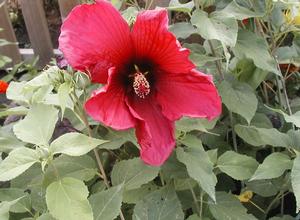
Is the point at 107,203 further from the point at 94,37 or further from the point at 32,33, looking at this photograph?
the point at 32,33

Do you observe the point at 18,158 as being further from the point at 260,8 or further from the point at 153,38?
the point at 260,8

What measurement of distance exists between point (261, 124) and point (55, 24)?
2187 mm

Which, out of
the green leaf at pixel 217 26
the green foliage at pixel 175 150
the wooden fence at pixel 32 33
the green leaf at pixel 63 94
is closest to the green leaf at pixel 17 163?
the green foliage at pixel 175 150

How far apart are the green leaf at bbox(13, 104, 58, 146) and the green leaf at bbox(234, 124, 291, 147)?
1.21 ft

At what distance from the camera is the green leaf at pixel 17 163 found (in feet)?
2.11

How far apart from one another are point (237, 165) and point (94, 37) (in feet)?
1.28

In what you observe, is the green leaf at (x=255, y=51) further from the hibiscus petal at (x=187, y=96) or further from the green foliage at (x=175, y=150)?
the hibiscus petal at (x=187, y=96)

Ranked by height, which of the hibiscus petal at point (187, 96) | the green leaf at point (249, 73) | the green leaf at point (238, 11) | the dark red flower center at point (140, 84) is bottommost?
the green leaf at point (249, 73)

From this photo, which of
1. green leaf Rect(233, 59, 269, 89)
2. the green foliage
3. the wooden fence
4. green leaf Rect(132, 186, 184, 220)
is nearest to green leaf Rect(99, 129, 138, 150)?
the green foliage

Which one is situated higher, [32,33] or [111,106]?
[111,106]

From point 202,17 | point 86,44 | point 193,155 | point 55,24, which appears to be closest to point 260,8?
point 202,17

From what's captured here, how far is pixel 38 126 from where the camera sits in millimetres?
712

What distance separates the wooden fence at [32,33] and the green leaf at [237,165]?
1.65 metres

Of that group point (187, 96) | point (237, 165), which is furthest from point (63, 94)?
point (237, 165)
